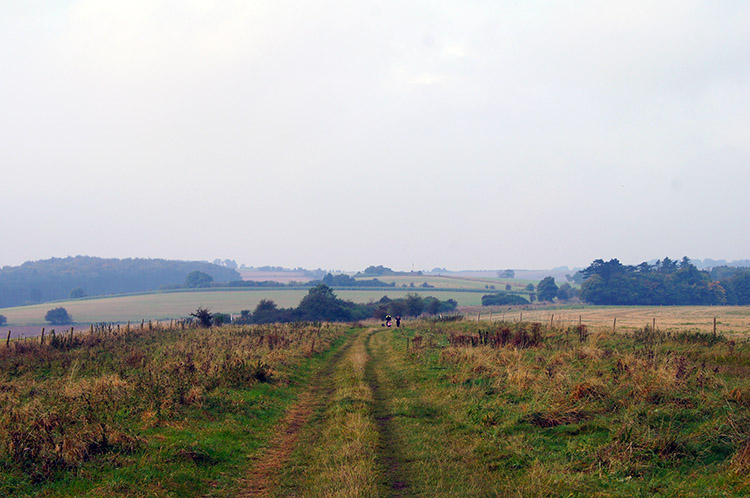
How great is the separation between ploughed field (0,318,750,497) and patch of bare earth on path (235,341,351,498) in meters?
0.05

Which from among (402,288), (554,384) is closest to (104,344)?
(554,384)

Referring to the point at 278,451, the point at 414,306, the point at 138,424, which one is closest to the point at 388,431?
the point at 278,451

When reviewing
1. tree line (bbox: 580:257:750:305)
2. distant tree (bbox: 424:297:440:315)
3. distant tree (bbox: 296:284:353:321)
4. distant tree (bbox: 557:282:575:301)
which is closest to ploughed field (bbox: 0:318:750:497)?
distant tree (bbox: 296:284:353:321)

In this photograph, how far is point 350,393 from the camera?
14.9m

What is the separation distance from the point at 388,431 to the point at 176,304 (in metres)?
130

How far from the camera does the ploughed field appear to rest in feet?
24.1

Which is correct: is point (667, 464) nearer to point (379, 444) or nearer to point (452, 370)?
point (379, 444)

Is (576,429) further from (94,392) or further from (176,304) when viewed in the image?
(176,304)

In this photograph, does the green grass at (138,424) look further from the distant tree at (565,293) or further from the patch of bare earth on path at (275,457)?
the distant tree at (565,293)

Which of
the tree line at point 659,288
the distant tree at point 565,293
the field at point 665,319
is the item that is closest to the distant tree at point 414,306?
the field at point 665,319

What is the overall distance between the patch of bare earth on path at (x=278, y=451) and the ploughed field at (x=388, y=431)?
2.0 inches

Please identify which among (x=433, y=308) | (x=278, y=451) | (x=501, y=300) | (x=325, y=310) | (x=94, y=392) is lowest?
(x=433, y=308)

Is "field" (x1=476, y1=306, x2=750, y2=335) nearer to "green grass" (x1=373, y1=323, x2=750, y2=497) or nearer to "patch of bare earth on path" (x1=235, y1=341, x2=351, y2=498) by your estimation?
"green grass" (x1=373, y1=323, x2=750, y2=497)

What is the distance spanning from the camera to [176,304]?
127750 mm
